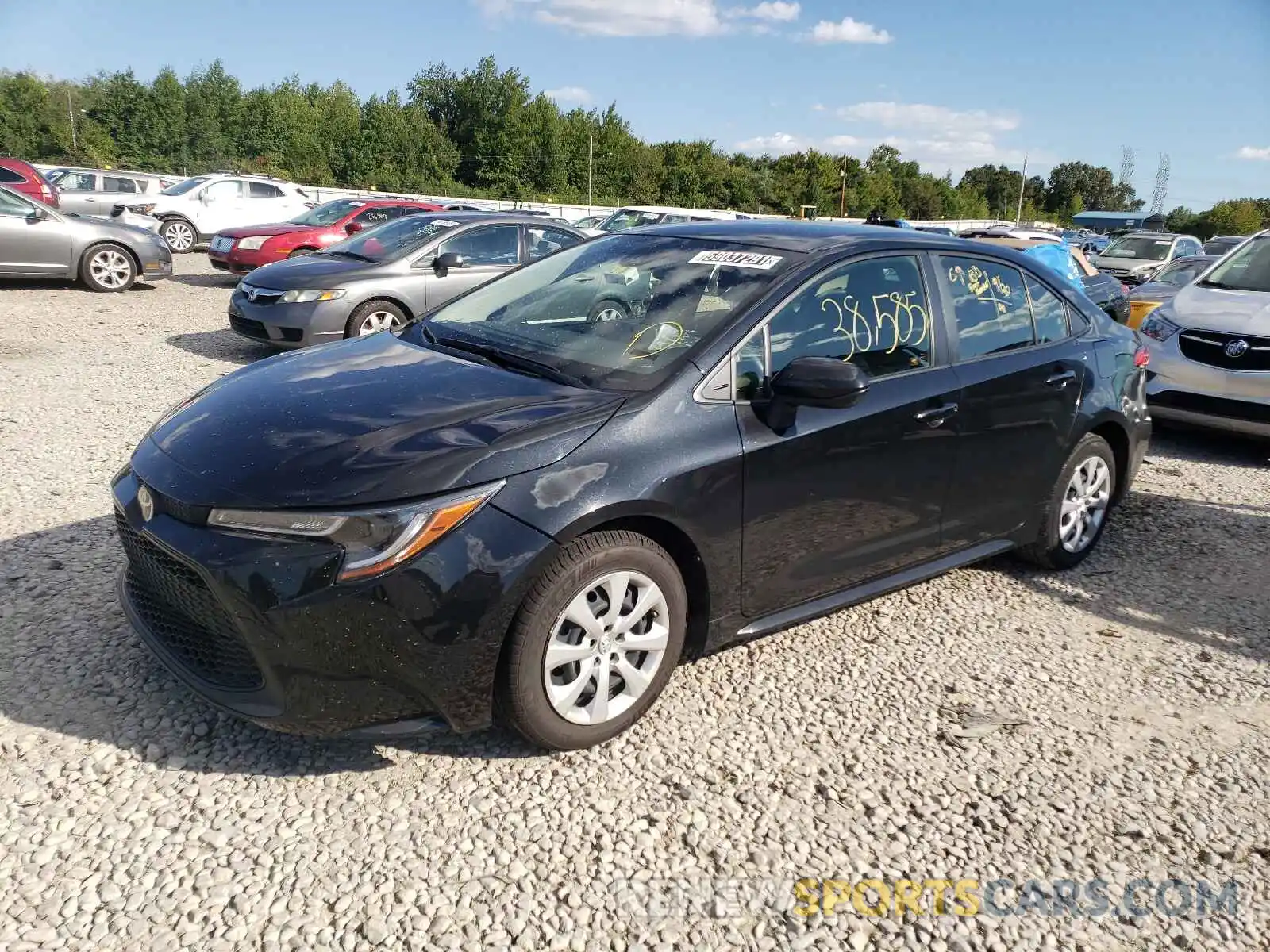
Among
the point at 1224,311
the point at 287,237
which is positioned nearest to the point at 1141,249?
the point at 1224,311

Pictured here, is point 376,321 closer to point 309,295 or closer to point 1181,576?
point 309,295

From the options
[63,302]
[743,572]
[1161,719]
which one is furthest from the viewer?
[63,302]

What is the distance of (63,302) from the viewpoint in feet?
40.5

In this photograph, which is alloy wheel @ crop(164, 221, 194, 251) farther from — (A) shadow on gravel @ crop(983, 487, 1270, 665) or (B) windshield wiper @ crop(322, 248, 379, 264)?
(A) shadow on gravel @ crop(983, 487, 1270, 665)

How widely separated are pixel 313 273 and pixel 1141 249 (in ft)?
61.5

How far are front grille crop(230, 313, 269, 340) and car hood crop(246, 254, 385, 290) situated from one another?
1.16 ft

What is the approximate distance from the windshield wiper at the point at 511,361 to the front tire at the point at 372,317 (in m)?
5.23

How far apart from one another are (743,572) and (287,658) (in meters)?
1.53

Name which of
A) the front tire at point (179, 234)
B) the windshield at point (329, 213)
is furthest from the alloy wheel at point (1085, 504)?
the front tire at point (179, 234)

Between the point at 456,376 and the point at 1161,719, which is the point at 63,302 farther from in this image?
the point at 1161,719

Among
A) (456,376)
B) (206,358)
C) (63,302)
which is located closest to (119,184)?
(63,302)

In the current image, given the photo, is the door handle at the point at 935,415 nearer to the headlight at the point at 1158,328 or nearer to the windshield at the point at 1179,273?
the headlight at the point at 1158,328

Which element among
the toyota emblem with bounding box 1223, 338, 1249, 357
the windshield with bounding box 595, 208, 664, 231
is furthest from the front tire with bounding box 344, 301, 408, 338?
the windshield with bounding box 595, 208, 664, 231

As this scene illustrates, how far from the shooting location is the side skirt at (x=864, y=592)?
3.51 metres
